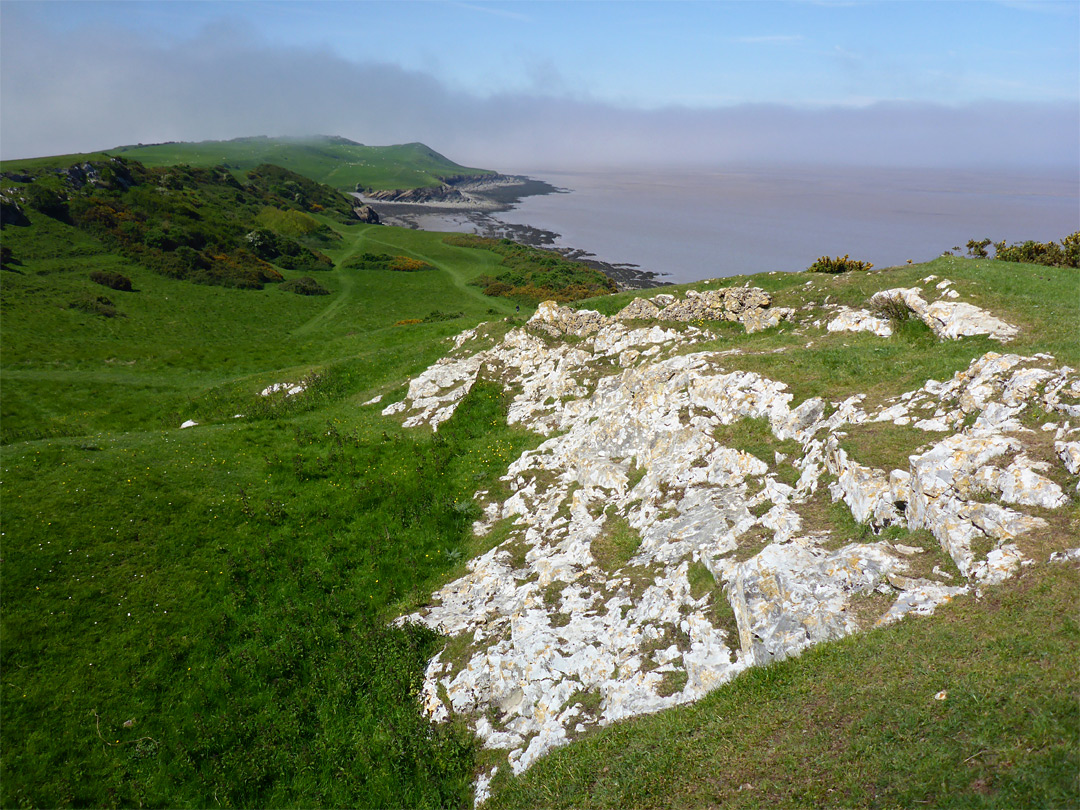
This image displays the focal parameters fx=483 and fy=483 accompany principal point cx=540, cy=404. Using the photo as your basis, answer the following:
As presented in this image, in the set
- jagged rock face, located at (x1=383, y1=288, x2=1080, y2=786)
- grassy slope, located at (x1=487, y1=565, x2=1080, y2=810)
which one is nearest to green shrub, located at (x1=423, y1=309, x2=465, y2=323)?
jagged rock face, located at (x1=383, y1=288, x2=1080, y2=786)

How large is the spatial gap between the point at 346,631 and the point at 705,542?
509 inches

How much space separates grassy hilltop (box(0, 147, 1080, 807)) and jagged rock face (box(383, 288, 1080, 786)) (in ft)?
2.98

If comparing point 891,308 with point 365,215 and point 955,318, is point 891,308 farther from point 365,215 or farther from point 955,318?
point 365,215

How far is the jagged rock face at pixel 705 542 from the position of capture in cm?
1103

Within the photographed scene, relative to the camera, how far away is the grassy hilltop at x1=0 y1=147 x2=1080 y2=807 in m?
8.04

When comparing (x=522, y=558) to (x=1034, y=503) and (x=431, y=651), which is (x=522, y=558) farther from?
(x=1034, y=503)

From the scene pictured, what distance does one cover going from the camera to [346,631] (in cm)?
1738

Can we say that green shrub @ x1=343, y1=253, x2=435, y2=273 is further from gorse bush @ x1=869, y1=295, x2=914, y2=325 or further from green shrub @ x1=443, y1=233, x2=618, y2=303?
gorse bush @ x1=869, y1=295, x2=914, y2=325

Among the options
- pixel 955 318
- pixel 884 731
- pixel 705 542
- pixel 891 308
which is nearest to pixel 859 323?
pixel 891 308

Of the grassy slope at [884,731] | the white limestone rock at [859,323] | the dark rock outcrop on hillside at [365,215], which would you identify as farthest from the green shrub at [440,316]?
the dark rock outcrop on hillside at [365,215]

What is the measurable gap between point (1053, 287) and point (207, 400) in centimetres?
5159

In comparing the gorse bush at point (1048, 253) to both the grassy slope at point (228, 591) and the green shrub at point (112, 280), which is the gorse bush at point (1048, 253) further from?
the green shrub at point (112, 280)

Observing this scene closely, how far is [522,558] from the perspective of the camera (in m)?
18.2

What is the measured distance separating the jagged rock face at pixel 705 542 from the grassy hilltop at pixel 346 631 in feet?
2.98
